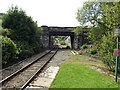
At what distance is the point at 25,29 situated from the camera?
3997 cm

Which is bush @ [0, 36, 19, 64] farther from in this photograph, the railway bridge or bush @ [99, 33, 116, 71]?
the railway bridge

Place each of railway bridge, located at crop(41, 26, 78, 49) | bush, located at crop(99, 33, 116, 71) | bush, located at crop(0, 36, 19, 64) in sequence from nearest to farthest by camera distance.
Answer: bush, located at crop(99, 33, 116, 71) → bush, located at crop(0, 36, 19, 64) → railway bridge, located at crop(41, 26, 78, 49)

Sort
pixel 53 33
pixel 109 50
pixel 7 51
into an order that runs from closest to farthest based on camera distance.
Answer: pixel 109 50 < pixel 7 51 < pixel 53 33

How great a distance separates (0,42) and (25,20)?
2025 cm

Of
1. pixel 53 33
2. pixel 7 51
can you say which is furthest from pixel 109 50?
pixel 53 33

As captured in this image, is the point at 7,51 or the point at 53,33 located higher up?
the point at 53,33

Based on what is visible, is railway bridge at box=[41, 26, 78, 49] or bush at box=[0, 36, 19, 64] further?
railway bridge at box=[41, 26, 78, 49]

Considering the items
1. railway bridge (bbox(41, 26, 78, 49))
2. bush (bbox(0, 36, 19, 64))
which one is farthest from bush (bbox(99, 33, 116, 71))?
railway bridge (bbox(41, 26, 78, 49))

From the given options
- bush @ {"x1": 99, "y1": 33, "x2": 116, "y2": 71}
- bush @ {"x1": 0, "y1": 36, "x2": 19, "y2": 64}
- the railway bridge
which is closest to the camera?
bush @ {"x1": 99, "y1": 33, "x2": 116, "y2": 71}

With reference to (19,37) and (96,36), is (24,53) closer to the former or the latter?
(19,37)

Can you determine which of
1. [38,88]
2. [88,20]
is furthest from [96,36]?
[38,88]

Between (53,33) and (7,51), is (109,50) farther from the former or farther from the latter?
(53,33)

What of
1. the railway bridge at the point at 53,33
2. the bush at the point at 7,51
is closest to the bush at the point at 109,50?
the bush at the point at 7,51

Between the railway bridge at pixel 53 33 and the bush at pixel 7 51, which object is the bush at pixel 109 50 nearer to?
the bush at pixel 7 51
